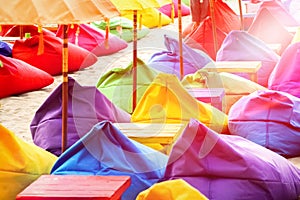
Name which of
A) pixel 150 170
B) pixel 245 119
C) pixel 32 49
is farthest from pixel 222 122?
pixel 32 49

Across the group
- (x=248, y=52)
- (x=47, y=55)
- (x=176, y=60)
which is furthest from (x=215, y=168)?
(x=47, y=55)

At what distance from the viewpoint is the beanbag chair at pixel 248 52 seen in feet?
26.6

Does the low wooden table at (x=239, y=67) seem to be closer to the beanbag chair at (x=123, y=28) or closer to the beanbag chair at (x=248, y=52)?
the beanbag chair at (x=248, y=52)

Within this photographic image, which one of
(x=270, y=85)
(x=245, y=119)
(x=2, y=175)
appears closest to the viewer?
(x=2, y=175)

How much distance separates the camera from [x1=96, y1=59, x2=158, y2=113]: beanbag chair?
699cm

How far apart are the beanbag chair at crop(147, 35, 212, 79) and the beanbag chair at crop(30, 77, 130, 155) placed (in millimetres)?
2065

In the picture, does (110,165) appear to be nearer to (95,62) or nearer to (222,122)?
(222,122)

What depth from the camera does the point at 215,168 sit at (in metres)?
4.55

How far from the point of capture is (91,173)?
170 inches

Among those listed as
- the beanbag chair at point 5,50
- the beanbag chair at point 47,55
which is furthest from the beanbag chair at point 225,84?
the beanbag chair at point 5,50

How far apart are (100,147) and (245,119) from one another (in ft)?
6.52

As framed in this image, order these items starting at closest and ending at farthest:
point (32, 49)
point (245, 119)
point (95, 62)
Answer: point (245, 119) → point (32, 49) → point (95, 62)

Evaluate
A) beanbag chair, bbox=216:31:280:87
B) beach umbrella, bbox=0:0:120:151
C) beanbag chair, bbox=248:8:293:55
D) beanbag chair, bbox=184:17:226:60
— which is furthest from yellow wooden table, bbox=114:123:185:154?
beanbag chair, bbox=248:8:293:55

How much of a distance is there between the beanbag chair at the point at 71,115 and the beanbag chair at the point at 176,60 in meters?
2.06
